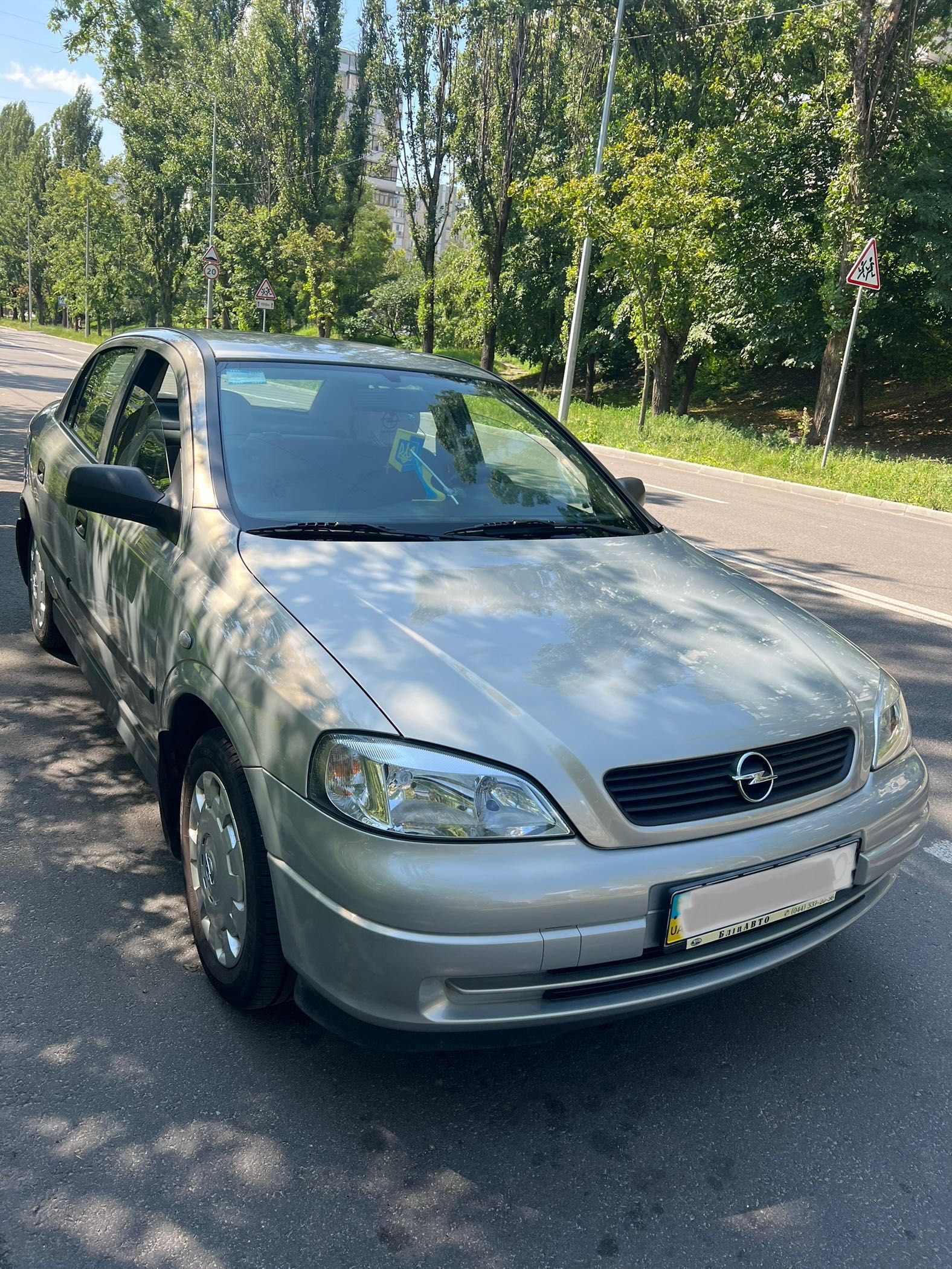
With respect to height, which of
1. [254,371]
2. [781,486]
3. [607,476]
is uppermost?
[254,371]

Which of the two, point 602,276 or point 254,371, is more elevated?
point 602,276

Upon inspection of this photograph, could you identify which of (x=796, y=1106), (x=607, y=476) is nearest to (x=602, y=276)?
(x=607, y=476)

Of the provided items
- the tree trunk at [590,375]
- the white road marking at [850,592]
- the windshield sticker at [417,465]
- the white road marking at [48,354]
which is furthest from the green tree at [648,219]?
the windshield sticker at [417,465]

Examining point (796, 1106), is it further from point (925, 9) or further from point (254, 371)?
point (925, 9)

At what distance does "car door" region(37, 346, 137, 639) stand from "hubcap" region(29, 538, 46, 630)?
19 centimetres

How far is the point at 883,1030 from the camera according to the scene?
102 inches

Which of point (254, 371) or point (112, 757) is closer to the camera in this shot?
point (254, 371)

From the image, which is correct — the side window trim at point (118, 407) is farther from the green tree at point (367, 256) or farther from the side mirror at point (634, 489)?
the green tree at point (367, 256)

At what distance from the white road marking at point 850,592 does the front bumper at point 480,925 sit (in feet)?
16.5

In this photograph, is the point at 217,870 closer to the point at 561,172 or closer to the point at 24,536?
the point at 24,536

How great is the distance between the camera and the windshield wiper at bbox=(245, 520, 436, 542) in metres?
2.73

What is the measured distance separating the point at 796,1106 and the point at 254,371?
2618 millimetres

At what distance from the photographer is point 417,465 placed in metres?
3.27

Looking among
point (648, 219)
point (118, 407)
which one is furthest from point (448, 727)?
point (648, 219)
